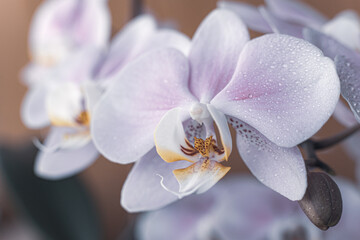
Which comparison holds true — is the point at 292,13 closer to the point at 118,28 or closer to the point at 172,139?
the point at 172,139

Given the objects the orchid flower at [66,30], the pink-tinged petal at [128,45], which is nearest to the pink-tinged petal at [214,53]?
the pink-tinged petal at [128,45]

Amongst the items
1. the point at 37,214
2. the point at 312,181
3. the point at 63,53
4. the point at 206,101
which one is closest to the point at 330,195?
the point at 312,181

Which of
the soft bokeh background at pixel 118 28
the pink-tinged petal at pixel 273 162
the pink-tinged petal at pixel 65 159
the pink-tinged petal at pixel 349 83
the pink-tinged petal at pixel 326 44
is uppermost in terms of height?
the pink-tinged petal at pixel 326 44

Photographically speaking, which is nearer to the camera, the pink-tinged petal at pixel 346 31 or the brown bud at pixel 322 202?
the brown bud at pixel 322 202

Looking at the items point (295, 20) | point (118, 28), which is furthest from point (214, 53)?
point (118, 28)

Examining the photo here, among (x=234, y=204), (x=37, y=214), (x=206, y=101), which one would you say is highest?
(x=206, y=101)

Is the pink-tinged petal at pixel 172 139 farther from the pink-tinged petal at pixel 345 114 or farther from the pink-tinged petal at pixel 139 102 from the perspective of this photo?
the pink-tinged petal at pixel 345 114

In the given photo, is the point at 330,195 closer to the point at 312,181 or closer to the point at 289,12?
the point at 312,181

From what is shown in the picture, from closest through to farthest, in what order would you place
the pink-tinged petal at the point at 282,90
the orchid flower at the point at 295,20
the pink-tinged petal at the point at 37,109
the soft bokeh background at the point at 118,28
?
the pink-tinged petal at the point at 282,90, the orchid flower at the point at 295,20, the pink-tinged petal at the point at 37,109, the soft bokeh background at the point at 118,28
